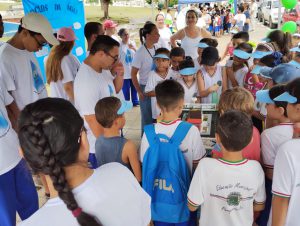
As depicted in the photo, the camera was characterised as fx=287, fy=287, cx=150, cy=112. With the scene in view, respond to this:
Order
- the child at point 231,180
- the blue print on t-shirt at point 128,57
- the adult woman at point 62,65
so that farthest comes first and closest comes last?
1. the blue print on t-shirt at point 128,57
2. the adult woman at point 62,65
3. the child at point 231,180

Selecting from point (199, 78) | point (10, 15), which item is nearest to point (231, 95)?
point (199, 78)

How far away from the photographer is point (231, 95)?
220 cm

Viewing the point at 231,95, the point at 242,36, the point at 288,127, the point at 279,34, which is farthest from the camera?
the point at 242,36

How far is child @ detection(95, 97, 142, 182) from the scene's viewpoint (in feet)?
6.66

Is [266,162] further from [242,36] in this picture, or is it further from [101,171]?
[242,36]

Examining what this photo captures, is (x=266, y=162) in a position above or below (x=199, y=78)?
below

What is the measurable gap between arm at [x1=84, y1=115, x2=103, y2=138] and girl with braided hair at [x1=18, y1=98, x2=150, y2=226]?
129 centimetres

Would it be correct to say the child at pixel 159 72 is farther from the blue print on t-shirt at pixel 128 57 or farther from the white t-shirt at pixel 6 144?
the blue print on t-shirt at pixel 128 57

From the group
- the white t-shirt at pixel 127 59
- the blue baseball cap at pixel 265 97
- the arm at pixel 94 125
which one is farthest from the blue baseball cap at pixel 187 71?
the white t-shirt at pixel 127 59

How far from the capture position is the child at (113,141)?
80.0 inches

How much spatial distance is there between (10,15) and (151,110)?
1419cm

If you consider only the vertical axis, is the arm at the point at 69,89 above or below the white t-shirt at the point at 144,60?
below

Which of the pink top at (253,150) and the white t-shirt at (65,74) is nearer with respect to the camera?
the pink top at (253,150)

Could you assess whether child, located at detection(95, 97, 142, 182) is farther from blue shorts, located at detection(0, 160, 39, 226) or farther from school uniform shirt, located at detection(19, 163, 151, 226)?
school uniform shirt, located at detection(19, 163, 151, 226)
